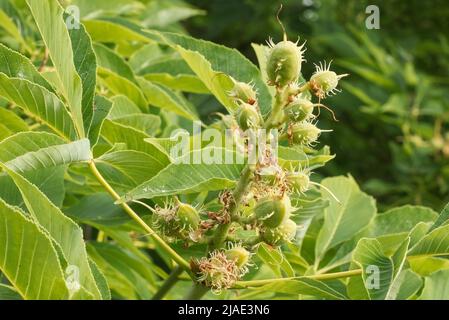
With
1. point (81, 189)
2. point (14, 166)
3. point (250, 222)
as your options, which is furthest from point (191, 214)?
point (81, 189)

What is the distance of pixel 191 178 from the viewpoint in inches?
46.3

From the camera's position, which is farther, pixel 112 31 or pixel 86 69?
pixel 112 31

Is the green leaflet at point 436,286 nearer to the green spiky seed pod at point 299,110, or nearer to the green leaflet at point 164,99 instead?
the green spiky seed pod at point 299,110

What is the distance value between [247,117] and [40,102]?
333 mm

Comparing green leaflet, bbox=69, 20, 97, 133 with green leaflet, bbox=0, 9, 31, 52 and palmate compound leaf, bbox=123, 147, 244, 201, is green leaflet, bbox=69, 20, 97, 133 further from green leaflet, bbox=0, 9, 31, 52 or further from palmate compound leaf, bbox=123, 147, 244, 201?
green leaflet, bbox=0, 9, 31, 52

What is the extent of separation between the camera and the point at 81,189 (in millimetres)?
1689

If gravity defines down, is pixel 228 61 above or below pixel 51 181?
above

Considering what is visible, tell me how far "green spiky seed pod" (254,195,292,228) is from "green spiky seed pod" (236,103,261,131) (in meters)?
0.11
